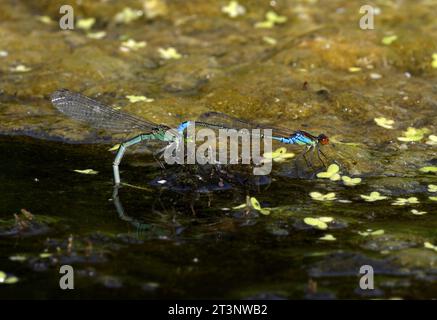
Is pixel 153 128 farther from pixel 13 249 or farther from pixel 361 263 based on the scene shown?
pixel 361 263

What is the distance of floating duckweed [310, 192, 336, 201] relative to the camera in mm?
5891

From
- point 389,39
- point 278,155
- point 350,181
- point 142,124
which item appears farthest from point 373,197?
point 389,39

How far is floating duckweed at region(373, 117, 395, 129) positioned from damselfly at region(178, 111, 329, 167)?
3.33 feet

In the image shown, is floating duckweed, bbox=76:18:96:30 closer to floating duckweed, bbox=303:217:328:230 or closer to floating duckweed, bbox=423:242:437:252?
floating duckweed, bbox=303:217:328:230

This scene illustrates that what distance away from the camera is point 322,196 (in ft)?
19.5

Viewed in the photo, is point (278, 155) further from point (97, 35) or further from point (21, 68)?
point (97, 35)

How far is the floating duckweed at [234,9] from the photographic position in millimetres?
10016

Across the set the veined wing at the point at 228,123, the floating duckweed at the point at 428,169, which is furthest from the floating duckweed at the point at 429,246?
the veined wing at the point at 228,123

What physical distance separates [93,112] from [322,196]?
6.94ft

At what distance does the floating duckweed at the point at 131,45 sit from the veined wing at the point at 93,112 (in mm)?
2433

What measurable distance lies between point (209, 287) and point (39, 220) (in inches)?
57.9

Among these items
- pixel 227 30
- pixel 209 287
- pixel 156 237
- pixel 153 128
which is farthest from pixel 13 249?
pixel 227 30

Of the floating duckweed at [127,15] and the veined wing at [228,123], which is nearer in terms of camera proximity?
the veined wing at [228,123]

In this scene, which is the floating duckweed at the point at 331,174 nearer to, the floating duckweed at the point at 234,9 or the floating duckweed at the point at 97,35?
the floating duckweed at the point at 234,9
